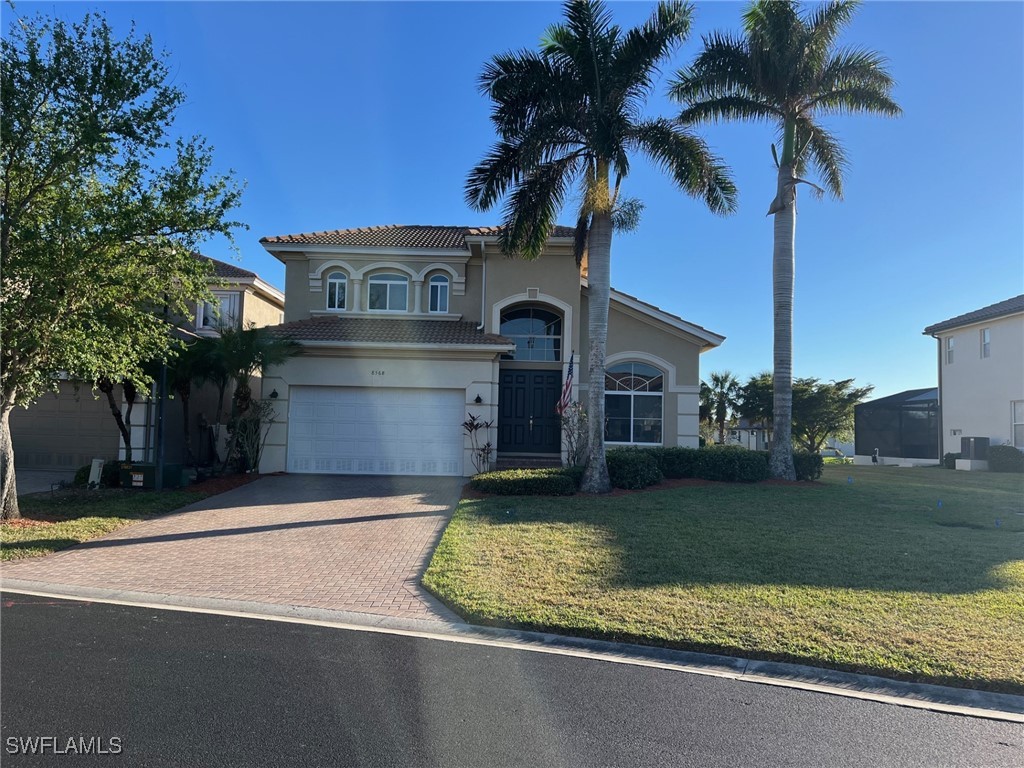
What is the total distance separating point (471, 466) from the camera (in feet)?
54.7

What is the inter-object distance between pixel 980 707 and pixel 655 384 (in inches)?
581

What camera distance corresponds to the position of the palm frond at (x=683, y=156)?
522 inches

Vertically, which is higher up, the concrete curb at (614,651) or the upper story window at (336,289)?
the upper story window at (336,289)

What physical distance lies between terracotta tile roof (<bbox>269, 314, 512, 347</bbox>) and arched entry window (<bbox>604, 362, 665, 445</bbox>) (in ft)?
13.2

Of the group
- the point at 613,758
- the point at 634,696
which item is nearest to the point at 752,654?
the point at 634,696

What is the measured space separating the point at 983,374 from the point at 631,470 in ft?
62.3

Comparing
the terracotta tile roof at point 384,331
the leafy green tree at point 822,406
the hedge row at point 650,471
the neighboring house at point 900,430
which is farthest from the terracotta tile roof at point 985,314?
the terracotta tile roof at point 384,331

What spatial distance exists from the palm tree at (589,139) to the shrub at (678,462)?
2.86 metres

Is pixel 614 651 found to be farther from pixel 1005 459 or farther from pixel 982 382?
pixel 982 382

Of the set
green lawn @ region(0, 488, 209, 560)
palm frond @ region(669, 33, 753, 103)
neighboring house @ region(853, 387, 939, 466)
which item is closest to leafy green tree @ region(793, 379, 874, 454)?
neighboring house @ region(853, 387, 939, 466)

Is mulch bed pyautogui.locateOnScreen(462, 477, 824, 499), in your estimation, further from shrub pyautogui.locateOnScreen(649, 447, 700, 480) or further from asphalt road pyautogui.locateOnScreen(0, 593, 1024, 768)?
asphalt road pyautogui.locateOnScreen(0, 593, 1024, 768)

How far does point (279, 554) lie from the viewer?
29.2 ft

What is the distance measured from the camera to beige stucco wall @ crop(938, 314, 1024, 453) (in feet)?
76.6

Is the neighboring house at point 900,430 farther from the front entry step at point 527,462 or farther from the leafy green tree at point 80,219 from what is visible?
the leafy green tree at point 80,219
